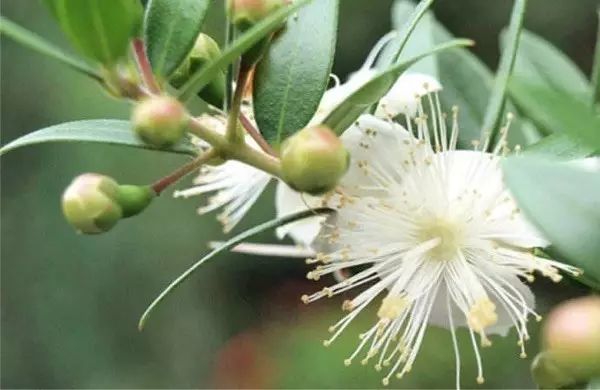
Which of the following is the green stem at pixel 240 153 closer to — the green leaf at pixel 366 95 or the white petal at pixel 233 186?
the green leaf at pixel 366 95

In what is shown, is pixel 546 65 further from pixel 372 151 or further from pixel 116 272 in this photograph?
pixel 116 272

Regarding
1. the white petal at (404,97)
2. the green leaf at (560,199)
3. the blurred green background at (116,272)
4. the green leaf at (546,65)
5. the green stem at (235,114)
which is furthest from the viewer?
the blurred green background at (116,272)

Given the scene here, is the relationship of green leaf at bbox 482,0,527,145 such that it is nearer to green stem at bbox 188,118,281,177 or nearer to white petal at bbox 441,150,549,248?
white petal at bbox 441,150,549,248

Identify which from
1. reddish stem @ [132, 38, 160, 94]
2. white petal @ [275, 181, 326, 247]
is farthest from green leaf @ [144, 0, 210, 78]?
white petal @ [275, 181, 326, 247]

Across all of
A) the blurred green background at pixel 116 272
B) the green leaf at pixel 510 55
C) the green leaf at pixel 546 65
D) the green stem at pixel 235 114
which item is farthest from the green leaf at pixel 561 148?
the blurred green background at pixel 116 272

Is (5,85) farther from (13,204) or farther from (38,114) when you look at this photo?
(13,204)

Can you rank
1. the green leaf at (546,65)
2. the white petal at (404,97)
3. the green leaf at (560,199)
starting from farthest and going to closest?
the green leaf at (546,65)
the white petal at (404,97)
the green leaf at (560,199)

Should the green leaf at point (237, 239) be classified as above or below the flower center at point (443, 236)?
below
